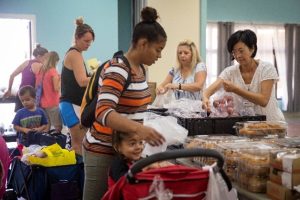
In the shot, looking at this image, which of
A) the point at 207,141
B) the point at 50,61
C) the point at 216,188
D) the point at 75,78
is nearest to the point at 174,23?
the point at 50,61

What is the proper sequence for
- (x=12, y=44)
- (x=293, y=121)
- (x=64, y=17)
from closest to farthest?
1. (x=64, y=17)
2. (x=12, y=44)
3. (x=293, y=121)

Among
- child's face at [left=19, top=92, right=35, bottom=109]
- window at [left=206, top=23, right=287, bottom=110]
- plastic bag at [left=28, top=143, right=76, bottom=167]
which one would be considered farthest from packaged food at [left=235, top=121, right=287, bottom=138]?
window at [left=206, top=23, right=287, bottom=110]

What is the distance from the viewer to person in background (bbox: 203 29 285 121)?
2.26m

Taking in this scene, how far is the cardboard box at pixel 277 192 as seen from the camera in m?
1.28

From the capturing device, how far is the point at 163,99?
2789mm

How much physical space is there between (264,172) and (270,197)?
0.39 feet

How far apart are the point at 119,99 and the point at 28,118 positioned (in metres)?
2.57

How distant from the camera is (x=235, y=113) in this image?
2.30 metres

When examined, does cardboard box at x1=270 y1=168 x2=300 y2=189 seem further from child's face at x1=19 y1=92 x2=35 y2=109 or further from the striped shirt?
child's face at x1=19 y1=92 x2=35 y2=109

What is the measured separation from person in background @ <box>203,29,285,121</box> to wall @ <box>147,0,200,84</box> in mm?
2571

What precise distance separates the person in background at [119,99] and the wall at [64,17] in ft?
15.1

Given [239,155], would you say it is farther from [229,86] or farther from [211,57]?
[211,57]

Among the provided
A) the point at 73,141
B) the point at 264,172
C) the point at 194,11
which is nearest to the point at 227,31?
the point at 194,11

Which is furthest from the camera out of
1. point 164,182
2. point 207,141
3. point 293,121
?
point 293,121
